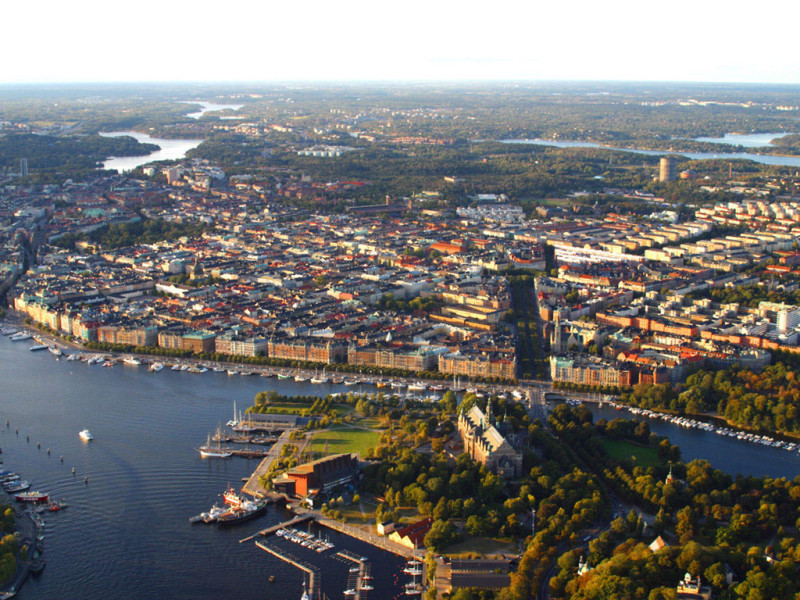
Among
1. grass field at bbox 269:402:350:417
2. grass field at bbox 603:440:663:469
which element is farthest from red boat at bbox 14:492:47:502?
grass field at bbox 603:440:663:469

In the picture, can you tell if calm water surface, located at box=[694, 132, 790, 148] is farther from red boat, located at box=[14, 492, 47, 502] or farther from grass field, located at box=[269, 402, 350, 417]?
red boat, located at box=[14, 492, 47, 502]

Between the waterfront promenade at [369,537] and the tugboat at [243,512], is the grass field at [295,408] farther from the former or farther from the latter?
the waterfront promenade at [369,537]

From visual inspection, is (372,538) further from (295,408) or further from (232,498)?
(295,408)

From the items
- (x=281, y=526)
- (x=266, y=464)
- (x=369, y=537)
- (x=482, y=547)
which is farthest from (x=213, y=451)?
(x=482, y=547)

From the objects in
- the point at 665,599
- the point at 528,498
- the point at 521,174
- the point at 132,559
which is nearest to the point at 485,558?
the point at 528,498

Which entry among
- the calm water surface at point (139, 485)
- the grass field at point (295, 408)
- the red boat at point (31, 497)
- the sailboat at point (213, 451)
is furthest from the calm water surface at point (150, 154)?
the red boat at point (31, 497)
